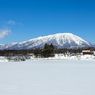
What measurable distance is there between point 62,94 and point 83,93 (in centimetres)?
91

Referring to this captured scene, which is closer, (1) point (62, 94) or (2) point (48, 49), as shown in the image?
(1) point (62, 94)

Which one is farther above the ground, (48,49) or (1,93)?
(48,49)

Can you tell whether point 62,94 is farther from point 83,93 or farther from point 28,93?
point 28,93

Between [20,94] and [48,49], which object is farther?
[48,49]

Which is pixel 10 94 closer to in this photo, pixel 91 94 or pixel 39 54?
pixel 91 94

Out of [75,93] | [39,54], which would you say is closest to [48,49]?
[39,54]

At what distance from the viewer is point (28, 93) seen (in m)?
5.89

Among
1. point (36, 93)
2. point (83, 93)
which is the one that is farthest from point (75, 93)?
point (36, 93)

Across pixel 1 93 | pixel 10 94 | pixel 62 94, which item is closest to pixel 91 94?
pixel 62 94

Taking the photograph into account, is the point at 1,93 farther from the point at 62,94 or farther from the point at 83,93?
the point at 83,93

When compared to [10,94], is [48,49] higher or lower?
higher

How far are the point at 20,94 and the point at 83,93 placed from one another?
2597 mm

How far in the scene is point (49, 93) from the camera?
19.3 feet

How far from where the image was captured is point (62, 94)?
5.73m
